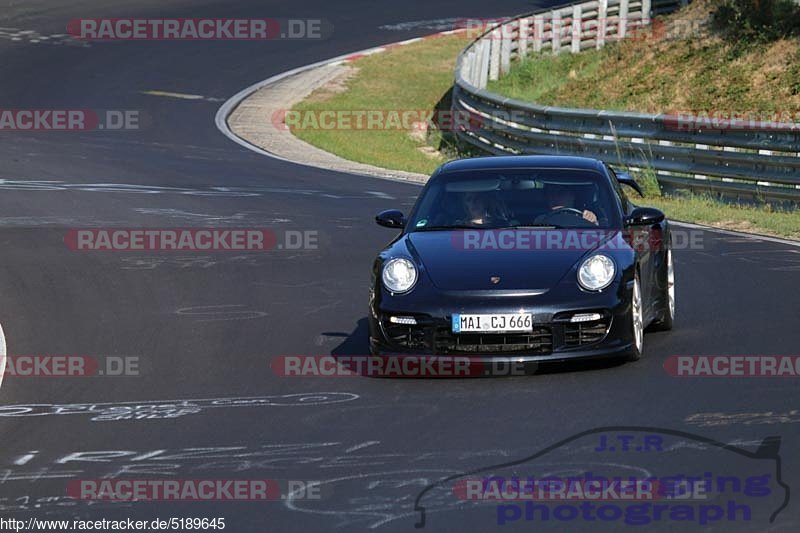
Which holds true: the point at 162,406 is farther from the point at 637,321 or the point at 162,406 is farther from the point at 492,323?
the point at 637,321

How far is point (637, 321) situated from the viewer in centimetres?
966

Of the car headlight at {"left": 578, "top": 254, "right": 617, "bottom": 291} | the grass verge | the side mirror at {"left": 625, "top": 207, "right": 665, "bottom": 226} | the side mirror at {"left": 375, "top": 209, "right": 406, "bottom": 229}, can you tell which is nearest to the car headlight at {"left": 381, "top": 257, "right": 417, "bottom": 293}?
the side mirror at {"left": 375, "top": 209, "right": 406, "bottom": 229}

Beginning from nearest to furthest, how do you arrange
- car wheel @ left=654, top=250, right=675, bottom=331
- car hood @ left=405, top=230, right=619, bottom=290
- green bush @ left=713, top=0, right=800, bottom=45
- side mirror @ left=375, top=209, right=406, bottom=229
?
car hood @ left=405, top=230, right=619, bottom=290 < side mirror @ left=375, top=209, right=406, bottom=229 < car wheel @ left=654, top=250, right=675, bottom=331 < green bush @ left=713, top=0, right=800, bottom=45

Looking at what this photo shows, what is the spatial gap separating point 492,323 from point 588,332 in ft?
2.01

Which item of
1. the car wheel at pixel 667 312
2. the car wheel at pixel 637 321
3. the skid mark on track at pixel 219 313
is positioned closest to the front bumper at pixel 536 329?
the car wheel at pixel 637 321

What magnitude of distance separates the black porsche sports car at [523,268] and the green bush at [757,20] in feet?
58.5

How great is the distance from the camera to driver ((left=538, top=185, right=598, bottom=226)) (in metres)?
10.4

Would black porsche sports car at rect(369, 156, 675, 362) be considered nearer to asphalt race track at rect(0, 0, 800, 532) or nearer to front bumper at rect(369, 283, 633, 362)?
front bumper at rect(369, 283, 633, 362)

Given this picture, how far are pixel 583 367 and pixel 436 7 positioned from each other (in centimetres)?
3671

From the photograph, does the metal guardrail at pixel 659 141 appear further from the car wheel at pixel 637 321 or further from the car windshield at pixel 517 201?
the car wheel at pixel 637 321

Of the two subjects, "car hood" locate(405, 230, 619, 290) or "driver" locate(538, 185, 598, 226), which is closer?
"car hood" locate(405, 230, 619, 290)

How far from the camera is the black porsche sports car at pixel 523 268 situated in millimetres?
9234
